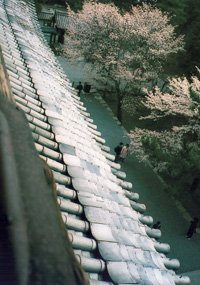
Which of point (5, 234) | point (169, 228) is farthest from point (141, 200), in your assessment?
point (5, 234)

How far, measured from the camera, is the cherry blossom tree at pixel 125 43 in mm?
23172

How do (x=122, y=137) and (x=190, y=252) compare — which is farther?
(x=122, y=137)

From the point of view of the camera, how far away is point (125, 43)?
2330 centimetres

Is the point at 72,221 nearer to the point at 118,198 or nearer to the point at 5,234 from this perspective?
the point at 118,198

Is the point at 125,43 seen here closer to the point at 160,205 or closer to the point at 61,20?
the point at 160,205

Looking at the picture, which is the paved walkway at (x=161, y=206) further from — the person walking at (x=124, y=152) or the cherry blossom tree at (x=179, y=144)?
the cherry blossom tree at (x=179, y=144)

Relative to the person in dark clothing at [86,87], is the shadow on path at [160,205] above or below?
below

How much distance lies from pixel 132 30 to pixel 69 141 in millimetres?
18131

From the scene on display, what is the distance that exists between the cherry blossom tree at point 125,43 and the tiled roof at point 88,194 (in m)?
15.1

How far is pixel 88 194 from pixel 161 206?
39.6ft

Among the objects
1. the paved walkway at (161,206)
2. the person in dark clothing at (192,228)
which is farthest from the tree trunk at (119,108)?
the person in dark clothing at (192,228)

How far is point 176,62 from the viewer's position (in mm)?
27672

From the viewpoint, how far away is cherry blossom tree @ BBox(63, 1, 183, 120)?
23.2 m

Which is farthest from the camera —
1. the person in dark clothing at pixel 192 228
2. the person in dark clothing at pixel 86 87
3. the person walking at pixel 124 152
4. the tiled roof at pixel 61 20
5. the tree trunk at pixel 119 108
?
the tiled roof at pixel 61 20
